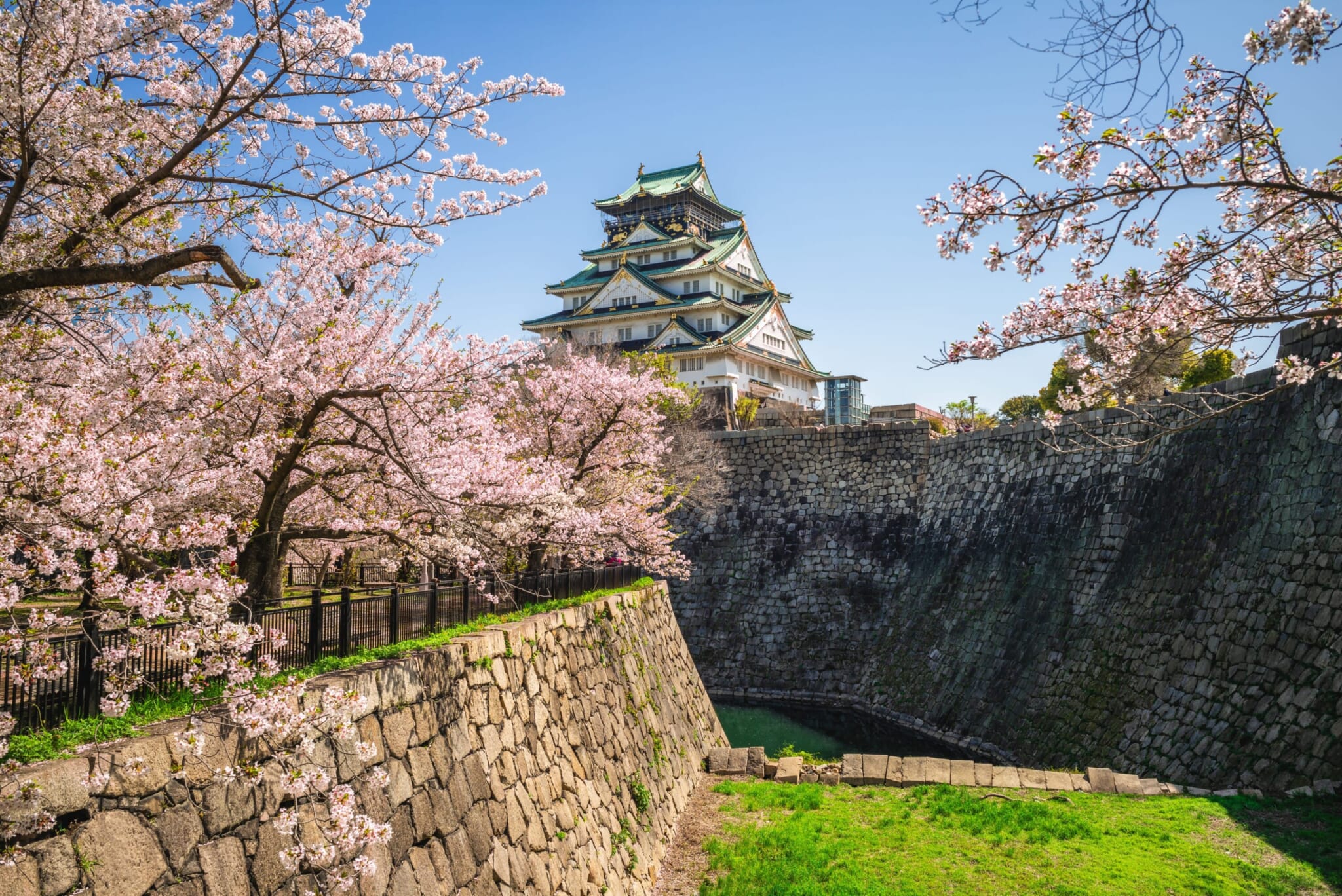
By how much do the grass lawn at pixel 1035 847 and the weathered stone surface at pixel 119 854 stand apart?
5964mm

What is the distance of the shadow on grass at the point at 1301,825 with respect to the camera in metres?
7.37

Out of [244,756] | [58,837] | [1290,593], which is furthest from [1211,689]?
[58,837]

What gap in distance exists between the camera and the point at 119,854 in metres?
3.29

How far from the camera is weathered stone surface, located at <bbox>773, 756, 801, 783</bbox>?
12078 mm

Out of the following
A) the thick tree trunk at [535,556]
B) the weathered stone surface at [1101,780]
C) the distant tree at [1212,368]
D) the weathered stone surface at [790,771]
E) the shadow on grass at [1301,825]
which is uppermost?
the distant tree at [1212,368]

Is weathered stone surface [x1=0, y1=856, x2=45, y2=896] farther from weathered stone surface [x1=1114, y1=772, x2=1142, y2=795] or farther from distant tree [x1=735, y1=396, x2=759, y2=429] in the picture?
distant tree [x1=735, y1=396, x2=759, y2=429]

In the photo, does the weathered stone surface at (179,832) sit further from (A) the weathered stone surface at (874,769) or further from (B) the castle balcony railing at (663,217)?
(B) the castle balcony railing at (663,217)

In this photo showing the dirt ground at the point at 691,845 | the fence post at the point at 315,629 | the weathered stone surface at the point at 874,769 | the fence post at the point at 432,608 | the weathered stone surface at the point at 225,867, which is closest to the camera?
the weathered stone surface at the point at 225,867

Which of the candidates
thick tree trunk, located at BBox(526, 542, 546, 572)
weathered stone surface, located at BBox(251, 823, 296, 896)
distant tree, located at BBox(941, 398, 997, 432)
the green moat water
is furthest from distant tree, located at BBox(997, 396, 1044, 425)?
weathered stone surface, located at BBox(251, 823, 296, 896)

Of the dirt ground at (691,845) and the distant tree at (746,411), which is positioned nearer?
the dirt ground at (691,845)

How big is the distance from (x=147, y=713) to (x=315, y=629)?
160cm

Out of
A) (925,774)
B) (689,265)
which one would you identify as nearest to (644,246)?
(689,265)

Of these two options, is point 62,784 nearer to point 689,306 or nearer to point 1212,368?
point 1212,368

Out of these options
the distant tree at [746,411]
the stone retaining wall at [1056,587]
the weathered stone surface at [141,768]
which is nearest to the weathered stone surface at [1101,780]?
the stone retaining wall at [1056,587]
